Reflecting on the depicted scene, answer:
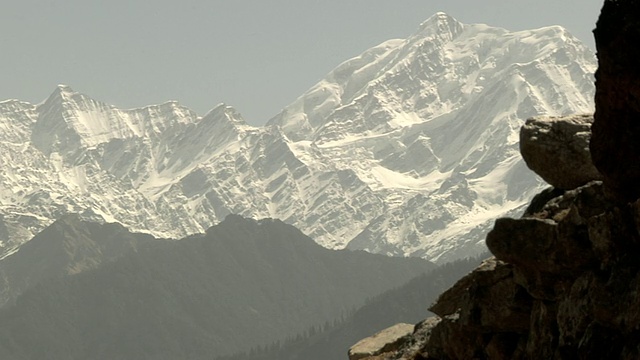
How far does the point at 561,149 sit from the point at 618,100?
7.14 m

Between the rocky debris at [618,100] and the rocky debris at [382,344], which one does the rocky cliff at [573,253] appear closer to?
the rocky debris at [618,100]

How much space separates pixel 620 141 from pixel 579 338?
423cm

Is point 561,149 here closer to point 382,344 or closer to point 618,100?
point 618,100

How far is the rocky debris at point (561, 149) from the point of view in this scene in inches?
1053

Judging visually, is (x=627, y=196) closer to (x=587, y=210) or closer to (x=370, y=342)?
(x=587, y=210)

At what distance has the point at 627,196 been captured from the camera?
2120cm

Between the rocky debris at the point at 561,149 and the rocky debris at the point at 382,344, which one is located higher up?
the rocky debris at the point at 561,149

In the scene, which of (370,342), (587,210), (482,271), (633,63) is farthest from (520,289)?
(370,342)

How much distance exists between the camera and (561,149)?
27062 mm

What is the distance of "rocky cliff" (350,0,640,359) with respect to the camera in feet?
64.4

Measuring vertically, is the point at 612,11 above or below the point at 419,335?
above

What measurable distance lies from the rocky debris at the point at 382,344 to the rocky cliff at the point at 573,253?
8.41 metres

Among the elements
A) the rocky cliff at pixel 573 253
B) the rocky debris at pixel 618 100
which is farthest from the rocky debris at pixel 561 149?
the rocky debris at pixel 618 100

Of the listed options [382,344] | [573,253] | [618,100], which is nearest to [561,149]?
[573,253]
